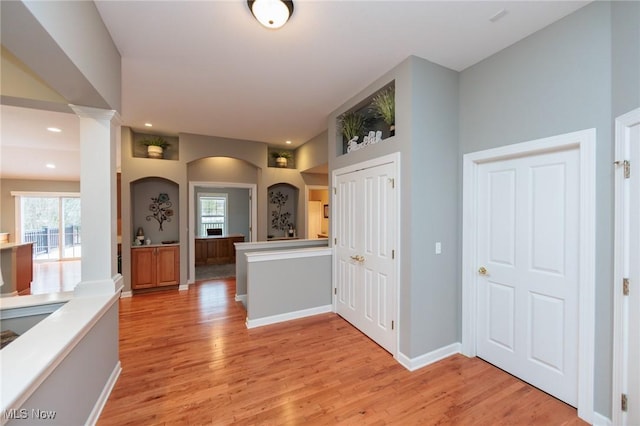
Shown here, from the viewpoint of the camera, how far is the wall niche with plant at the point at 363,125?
3.14m

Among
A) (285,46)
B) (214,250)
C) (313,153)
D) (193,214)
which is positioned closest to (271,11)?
(285,46)

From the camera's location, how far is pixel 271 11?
69.9 inches

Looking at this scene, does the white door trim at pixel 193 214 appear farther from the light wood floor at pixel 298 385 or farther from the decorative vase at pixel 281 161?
the light wood floor at pixel 298 385

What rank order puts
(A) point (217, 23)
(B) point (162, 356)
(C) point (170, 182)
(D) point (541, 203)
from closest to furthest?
1. (A) point (217, 23)
2. (D) point (541, 203)
3. (B) point (162, 356)
4. (C) point (170, 182)

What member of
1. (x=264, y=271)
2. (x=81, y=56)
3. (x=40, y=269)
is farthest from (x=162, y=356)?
(x=40, y=269)

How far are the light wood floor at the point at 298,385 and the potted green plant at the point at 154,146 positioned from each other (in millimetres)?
3144

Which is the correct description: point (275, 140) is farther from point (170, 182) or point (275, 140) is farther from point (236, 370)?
point (236, 370)

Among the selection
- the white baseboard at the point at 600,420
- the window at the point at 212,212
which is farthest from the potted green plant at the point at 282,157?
the white baseboard at the point at 600,420

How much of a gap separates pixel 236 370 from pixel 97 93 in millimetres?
2529

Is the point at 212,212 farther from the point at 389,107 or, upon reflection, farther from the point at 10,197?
the point at 389,107

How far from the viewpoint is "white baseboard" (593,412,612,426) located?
1734 millimetres

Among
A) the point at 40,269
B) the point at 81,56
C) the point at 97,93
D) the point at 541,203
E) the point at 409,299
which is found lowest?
the point at 40,269

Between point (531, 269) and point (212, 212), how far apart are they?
8656 millimetres

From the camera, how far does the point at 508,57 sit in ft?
7.64
